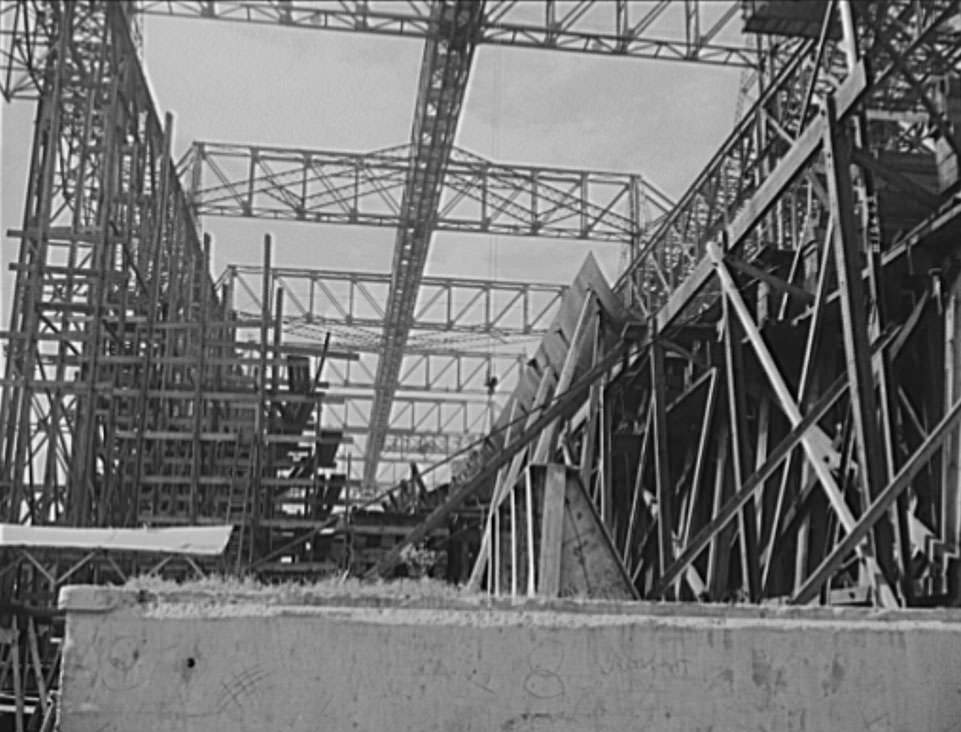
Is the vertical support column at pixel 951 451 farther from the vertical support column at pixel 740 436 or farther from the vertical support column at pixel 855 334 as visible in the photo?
the vertical support column at pixel 740 436

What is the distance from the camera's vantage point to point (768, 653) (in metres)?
4.99

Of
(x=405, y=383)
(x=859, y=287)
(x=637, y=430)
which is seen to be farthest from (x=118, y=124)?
(x=405, y=383)

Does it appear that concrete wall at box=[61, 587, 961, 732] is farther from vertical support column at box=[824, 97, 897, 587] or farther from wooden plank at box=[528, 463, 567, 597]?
wooden plank at box=[528, 463, 567, 597]

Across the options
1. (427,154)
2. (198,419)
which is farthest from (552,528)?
(427,154)

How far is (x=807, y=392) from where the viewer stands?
10.6 m

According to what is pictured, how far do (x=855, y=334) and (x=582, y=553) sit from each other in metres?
2.41

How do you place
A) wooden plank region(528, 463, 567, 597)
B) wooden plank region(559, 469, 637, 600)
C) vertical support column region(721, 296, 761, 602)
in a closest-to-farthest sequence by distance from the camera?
wooden plank region(528, 463, 567, 597) < wooden plank region(559, 469, 637, 600) < vertical support column region(721, 296, 761, 602)

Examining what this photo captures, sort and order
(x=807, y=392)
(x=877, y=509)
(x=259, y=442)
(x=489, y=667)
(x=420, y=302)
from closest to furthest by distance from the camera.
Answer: (x=489, y=667) → (x=877, y=509) → (x=807, y=392) → (x=259, y=442) → (x=420, y=302)

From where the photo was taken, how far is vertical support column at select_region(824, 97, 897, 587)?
8.12 meters

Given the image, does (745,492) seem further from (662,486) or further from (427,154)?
(427,154)

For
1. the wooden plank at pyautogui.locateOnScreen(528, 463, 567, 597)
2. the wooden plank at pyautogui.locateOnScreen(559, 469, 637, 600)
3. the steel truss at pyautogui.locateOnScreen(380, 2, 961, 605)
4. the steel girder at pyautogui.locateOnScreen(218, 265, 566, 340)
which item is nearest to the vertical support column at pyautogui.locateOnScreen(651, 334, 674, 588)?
the steel truss at pyautogui.locateOnScreen(380, 2, 961, 605)

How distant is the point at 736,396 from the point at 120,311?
1454 cm

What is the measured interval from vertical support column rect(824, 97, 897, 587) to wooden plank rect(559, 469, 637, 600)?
172 centimetres

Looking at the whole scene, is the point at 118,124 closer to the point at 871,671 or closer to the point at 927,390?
the point at 927,390
